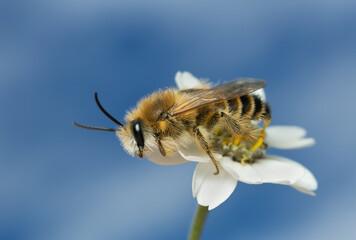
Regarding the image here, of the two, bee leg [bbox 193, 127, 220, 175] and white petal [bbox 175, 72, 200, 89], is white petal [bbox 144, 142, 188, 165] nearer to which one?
bee leg [bbox 193, 127, 220, 175]

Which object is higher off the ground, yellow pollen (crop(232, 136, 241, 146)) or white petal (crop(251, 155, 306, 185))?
yellow pollen (crop(232, 136, 241, 146))

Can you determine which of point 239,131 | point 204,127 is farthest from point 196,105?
point 239,131

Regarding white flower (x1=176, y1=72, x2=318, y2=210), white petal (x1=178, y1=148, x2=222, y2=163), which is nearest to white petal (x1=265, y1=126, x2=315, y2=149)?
white flower (x1=176, y1=72, x2=318, y2=210)

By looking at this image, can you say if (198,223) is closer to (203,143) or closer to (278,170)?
(203,143)

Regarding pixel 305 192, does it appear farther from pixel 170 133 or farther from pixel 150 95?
pixel 150 95

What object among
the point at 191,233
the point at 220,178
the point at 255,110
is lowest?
the point at 191,233

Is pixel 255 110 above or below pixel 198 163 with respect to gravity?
above
